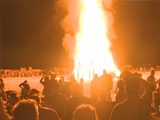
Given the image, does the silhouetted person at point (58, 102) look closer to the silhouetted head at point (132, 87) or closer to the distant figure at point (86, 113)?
the silhouetted head at point (132, 87)

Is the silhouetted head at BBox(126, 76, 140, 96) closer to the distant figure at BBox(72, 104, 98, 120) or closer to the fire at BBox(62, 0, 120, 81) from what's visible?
the distant figure at BBox(72, 104, 98, 120)

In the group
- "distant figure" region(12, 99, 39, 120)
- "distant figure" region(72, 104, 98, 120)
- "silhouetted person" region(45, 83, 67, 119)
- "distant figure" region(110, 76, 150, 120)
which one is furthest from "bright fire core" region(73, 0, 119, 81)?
"distant figure" region(12, 99, 39, 120)

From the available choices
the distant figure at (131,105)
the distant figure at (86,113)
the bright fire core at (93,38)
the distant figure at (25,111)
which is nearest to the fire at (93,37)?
the bright fire core at (93,38)

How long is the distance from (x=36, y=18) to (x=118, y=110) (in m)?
36.3

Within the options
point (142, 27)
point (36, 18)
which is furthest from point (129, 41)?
point (36, 18)

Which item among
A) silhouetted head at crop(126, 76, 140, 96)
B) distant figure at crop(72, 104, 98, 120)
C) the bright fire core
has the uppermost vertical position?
the bright fire core

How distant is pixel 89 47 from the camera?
2438 cm

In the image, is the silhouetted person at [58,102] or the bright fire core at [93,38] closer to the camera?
the silhouetted person at [58,102]

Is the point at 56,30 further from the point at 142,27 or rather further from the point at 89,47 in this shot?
the point at 89,47

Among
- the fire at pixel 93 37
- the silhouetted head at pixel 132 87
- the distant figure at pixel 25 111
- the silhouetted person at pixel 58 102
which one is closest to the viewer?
the distant figure at pixel 25 111

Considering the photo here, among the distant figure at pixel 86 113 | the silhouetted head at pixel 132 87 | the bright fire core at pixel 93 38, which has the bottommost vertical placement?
the distant figure at pixel 86 113

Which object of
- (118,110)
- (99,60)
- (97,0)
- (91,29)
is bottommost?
(118,110)

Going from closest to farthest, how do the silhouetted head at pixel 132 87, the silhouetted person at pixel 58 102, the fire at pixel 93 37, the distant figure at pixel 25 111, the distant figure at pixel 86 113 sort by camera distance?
the distant figure at pixel 25 111 → the distant figure at pixel 86 113 → the silhouetted head at pixel 132 87 → the silhouetted person at pixel 58 102 → the fire at pixel 93 37

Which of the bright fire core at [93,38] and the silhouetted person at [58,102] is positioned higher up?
the bright fire core at [93,38]
